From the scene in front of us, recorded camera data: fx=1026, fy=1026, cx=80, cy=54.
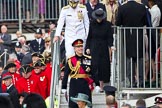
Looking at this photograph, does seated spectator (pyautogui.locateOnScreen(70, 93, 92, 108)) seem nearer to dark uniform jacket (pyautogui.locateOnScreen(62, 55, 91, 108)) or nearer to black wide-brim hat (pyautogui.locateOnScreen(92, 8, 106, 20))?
dark uniform jacket (pyautogui.locateOnScreen(62, 55, 91, 108))

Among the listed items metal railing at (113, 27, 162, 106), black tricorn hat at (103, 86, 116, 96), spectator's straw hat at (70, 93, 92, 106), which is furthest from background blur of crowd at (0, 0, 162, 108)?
spectator's straw hat at (70, 93, 92, 106)

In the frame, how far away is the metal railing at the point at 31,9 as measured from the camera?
101 ft

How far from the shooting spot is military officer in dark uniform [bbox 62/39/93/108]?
18.6 m

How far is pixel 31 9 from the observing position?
3116cm

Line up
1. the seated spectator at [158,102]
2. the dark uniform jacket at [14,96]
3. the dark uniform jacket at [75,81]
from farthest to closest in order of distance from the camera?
the dark uniform jacket at [75,81], the seated spectator at [158,102], the dark uniform jacket at [14,96]

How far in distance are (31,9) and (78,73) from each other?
12.7 m

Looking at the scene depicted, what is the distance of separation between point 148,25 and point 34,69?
368 centimetres

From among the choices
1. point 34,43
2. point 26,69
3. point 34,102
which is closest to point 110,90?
point 26,69

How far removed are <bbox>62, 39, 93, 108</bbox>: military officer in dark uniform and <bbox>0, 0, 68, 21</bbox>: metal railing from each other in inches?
469

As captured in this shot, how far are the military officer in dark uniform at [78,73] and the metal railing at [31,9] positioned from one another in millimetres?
11920

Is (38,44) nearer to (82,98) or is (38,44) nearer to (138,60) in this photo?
(138,60)

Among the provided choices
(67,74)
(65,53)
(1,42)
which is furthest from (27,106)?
(1,42)

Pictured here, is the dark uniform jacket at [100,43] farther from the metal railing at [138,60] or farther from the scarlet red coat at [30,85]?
the scarlet red coat at [30,85]

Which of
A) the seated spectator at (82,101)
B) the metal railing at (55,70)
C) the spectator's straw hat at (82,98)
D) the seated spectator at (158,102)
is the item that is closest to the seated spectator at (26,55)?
the metal railing at (55,70)
